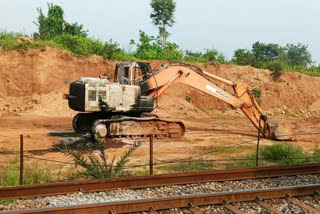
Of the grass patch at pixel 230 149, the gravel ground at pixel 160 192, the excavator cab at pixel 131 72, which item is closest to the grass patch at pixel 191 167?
the gravel ground at pixel 160 192

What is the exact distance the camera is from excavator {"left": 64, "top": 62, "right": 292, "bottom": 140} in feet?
45.5

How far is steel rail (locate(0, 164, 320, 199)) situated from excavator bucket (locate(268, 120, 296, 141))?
22.4 ft

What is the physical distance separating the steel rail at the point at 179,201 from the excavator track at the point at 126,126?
280 inches

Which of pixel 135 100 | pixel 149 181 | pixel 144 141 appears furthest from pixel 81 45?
pixel 149 181

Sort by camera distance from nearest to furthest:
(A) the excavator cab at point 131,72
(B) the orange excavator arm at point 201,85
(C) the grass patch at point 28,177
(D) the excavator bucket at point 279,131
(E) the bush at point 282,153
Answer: (C) the grass patch at point 28,177 < (E) the bush at point 282,153 < (A) the excavator cab at point 131,72 < (B) the orange excavator arm at point 201,85 < (D) the excavator bucket at point 279,131

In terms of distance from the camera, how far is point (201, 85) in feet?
52.6

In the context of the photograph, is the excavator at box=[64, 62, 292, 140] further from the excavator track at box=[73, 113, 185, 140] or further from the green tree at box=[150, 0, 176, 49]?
the green tree at box=[150, 0, 176, 49]

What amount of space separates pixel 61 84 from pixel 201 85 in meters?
11.7

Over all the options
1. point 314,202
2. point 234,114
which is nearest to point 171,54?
point 234,114

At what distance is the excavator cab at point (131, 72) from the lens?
49.8 feet

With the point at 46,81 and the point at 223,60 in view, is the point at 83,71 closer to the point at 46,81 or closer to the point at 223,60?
the point at 46,81

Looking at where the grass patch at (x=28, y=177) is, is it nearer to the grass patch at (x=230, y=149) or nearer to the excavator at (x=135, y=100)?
the excavator at (x=135, y=100)

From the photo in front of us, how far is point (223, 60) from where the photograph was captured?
107 ft

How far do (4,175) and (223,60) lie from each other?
26028 mm
